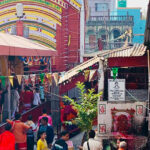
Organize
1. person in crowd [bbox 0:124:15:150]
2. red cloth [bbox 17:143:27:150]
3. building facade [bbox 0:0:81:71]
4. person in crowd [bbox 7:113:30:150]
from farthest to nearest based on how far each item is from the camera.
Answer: building facade [bbox 0:0:81:71] < red cloth [bbox 17:143:27:150] < person in crowd [bbox 7:113:30:150] < person in crowd [bbox 0:124:15:150]

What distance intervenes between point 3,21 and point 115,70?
14027 millimetres

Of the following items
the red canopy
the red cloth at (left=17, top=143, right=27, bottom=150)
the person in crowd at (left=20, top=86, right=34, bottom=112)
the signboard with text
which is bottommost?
the red cloth at (left=17, top=143, right=27, bottom=150)

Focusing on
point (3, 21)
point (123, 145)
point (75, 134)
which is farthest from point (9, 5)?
point (123, 145)

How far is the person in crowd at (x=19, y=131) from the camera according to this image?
409 inches

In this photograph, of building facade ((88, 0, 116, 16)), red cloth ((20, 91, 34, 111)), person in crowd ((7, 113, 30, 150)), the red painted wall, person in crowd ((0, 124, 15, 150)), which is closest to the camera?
person in crowd ((0, 124, 15, 150))

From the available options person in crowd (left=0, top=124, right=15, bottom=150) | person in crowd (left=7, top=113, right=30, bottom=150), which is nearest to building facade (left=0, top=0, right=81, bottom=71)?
person in crowd (left=7, top=113, right=30, bottom=150)

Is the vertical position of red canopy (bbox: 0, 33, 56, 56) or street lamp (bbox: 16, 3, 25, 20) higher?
street lamp (bbox: 16, 3, 25, 20)

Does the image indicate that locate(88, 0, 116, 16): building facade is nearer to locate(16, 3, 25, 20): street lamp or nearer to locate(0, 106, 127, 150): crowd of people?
locate(16, 3, 25, 20): street lamp

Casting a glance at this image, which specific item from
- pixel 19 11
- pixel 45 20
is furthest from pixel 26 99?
pixel 19 11

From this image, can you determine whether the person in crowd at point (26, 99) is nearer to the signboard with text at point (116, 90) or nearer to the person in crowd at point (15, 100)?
the person in crowd at point (15, 100)

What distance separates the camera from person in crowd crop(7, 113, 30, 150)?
1038 centimetres

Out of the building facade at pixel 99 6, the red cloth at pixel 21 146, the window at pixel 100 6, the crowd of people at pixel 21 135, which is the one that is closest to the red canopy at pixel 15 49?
the crowd of people at pixel 21 135

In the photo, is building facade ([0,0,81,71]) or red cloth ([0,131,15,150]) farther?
building facade ([0,0,81,71])

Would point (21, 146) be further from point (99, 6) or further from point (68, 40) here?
point (99, 6)
